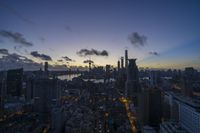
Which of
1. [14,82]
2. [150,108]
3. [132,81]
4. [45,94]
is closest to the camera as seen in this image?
[150,108]

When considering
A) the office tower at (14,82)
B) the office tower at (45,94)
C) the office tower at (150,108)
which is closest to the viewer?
the office tower at (150,108)

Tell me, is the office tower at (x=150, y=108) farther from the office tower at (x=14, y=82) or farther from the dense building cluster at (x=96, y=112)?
the office tower at (x=14, y=82)

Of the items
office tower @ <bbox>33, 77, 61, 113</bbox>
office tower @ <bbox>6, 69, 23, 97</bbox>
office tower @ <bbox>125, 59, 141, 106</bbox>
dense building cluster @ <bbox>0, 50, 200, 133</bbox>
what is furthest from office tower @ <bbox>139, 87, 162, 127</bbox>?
office tower @ <bbox>6, 69, 23, 97</bbox>

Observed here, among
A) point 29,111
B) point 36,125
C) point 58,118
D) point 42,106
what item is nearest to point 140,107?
point 58,118

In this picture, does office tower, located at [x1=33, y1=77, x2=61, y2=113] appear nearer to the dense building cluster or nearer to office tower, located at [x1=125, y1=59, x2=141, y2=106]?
the dense building cluster

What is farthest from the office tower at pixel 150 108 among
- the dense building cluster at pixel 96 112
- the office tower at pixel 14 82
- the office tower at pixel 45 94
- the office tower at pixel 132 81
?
the office tower at pixel 14 82

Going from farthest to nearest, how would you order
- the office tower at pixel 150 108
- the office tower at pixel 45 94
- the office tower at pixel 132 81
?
1. the office tower at pixel 132 81
2. the office tower at pixel 45 94
3. the office tower at pixel 150 108

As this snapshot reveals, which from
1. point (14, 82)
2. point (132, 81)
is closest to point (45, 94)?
point (14, 82)

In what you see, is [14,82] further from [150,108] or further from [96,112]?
[150,108]

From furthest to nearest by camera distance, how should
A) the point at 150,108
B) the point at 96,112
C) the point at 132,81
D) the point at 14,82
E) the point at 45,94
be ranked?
1. the point at 132,81
2. the point at 14,82
3. the point at 45,94
4. the point at 96,112
5. the point at 150,108

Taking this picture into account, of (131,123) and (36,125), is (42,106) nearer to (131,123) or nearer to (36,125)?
(36,125)
